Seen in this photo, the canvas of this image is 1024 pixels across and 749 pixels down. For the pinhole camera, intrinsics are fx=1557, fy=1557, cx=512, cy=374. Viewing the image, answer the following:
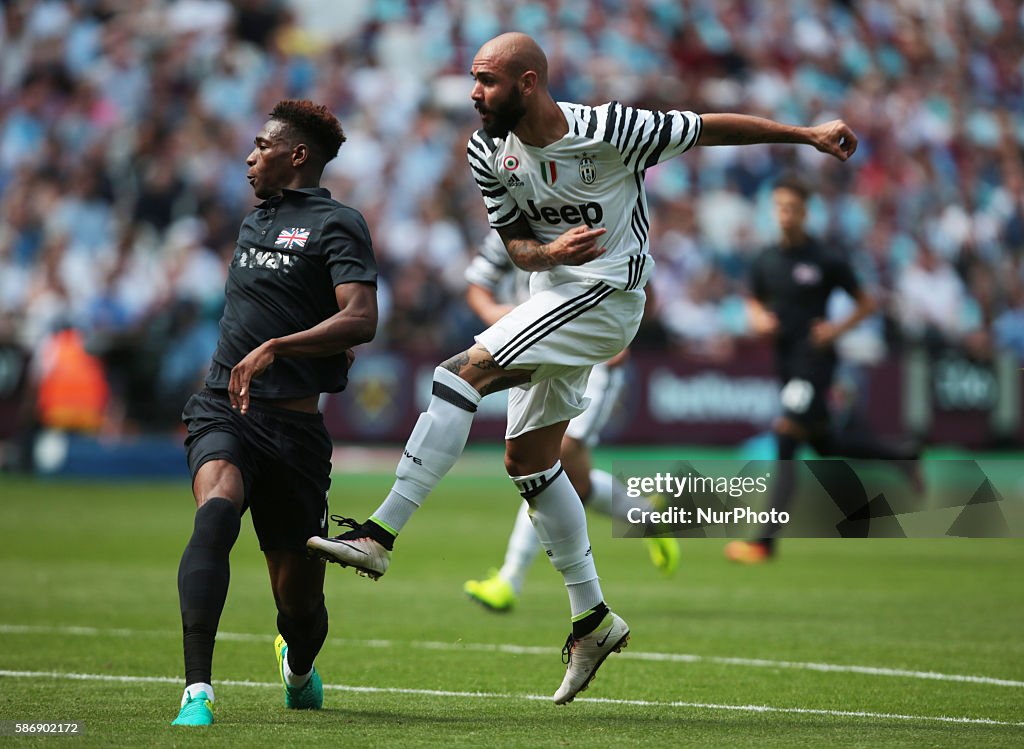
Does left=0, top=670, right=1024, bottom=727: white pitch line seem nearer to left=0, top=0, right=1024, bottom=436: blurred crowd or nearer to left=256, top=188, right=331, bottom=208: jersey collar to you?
left=256, top=188, right=331, bottom=208: jersey collar

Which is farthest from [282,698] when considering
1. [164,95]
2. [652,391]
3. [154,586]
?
[164,95]

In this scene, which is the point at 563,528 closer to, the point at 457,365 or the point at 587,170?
the point at 457,365

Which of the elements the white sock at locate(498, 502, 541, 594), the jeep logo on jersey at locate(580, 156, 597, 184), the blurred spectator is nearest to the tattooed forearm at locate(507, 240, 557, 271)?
the jeep logo on jersey at locate(580, 156, 597, 184)

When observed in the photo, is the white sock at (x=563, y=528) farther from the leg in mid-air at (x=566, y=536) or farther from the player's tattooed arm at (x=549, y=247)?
the player's tattooed arm at (x=549, y=247)

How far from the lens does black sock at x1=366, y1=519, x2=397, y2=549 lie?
5.93 metres

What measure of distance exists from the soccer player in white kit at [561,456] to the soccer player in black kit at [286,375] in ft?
8.79

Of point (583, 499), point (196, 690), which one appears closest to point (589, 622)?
point (196, 690)

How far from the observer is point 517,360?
619cm

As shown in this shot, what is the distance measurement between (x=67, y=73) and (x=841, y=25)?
1400 centimetres

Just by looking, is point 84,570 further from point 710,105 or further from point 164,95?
point 710,105

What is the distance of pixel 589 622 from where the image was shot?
663cm

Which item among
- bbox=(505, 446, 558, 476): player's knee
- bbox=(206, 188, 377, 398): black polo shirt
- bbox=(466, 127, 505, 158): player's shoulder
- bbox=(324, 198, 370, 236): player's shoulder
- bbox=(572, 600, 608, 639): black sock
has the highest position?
bbox=(466, 127, 505, 158): player's shoulder

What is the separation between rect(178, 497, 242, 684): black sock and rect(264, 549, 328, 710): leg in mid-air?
42cm

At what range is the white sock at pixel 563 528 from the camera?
6660 millimetres
